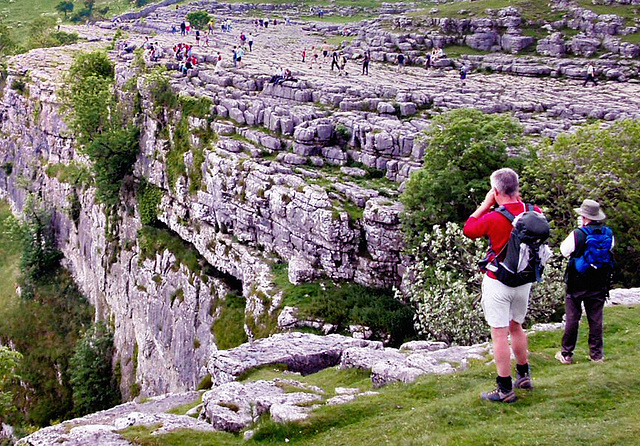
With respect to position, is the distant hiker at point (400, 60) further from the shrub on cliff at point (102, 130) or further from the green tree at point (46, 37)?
the green tree at point (46, 37)

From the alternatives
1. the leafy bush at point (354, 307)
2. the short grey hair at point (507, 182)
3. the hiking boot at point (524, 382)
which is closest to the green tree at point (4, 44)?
the leafy bush at point (354, 307)

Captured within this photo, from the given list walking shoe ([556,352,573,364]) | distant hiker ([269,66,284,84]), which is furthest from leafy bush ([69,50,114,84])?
walking shoe ([556,352,573,364])

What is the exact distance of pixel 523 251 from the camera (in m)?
13.1

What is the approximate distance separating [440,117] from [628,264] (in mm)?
11458

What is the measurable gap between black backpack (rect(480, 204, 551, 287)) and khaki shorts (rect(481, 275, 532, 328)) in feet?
0.59

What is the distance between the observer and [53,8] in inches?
6363

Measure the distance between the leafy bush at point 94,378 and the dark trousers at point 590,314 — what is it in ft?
156

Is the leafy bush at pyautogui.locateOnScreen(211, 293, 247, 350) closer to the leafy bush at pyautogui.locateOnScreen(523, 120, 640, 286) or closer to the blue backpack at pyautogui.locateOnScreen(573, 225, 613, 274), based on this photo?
the leafy bush at pyautogui.locateOnScreen(523, 120, 640, 286)

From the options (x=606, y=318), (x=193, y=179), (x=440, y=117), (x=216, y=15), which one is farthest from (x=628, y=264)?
(x=216, y=15)

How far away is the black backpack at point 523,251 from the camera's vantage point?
13.1 meters

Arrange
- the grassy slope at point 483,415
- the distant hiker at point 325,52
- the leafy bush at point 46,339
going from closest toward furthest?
the grassy slope at point 483,415 → the leafy bush at point 46,339 → the distant hiker at point 325,52

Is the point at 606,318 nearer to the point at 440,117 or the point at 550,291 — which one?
the point at 550,291

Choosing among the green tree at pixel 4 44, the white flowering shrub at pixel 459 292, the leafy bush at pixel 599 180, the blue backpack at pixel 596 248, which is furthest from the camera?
the green tree at pixel 4 44

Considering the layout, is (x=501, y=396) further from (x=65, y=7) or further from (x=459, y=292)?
(x=65, y=7)
